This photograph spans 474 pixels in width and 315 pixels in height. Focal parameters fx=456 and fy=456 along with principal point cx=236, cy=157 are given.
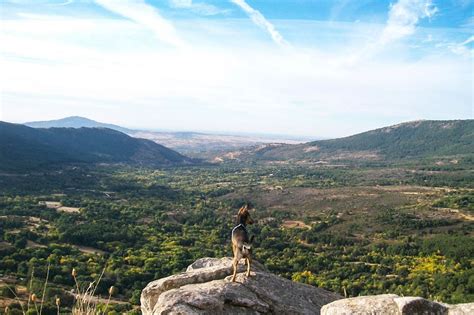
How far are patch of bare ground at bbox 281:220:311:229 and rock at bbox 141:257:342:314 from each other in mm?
88642

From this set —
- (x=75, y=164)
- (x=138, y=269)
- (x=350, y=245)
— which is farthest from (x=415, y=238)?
(x=75, y=164)

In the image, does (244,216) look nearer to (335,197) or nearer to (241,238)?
(241,238)

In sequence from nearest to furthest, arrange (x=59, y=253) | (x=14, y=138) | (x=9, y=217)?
(x=59, y=253) < (x=9, y=217) < (x=14, y=138)

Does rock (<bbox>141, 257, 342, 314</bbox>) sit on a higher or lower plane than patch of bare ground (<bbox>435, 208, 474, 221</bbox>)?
higher

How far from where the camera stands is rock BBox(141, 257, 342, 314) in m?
9.91

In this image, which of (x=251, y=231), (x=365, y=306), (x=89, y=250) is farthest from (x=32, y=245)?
(x=365, y=306)

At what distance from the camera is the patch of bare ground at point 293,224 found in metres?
100

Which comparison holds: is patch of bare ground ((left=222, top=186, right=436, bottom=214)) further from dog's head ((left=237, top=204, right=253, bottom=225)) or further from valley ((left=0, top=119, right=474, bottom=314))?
dog's head ((left=237, top=204, right=253, bottom=225))

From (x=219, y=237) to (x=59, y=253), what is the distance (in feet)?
102

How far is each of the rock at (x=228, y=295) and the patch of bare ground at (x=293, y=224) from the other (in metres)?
88.6

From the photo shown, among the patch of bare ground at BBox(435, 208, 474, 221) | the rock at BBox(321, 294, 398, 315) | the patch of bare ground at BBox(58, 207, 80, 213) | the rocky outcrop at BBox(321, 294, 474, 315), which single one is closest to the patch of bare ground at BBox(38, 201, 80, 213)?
the patch of bare ground at BBox(58, 207, 80, 213)

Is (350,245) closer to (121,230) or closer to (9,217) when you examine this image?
(121,230)

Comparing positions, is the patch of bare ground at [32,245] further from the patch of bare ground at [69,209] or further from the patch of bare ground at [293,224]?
the patch of bare ground at [293,224]

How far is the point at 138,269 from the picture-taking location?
56500mm
